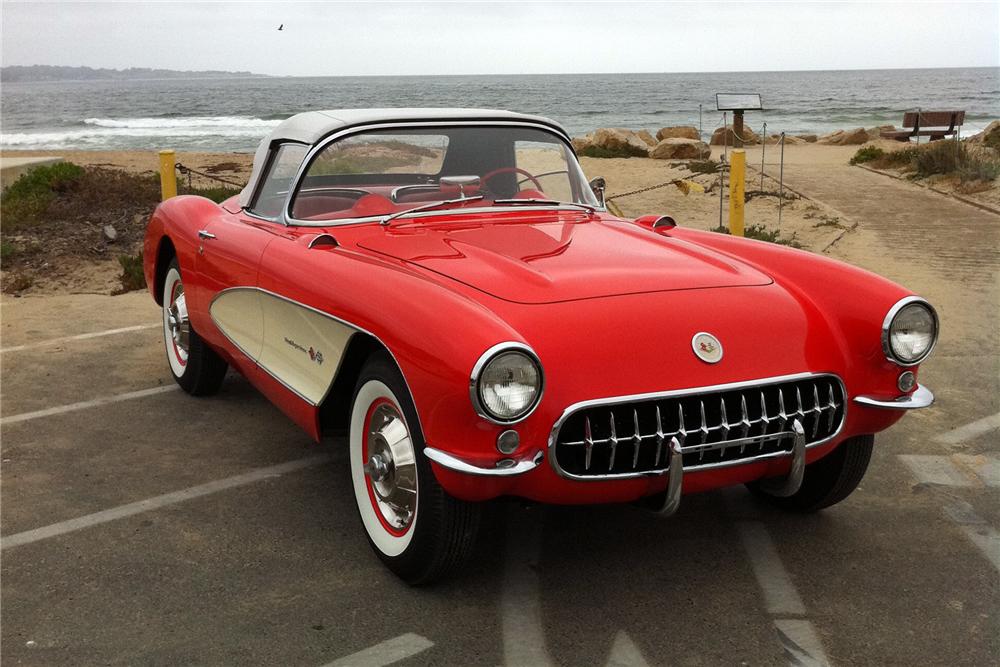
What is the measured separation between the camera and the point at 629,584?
332 cm

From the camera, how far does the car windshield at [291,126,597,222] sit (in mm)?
4477

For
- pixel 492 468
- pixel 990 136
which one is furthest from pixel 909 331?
pixel 990 136

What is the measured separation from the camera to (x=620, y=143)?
24.2m

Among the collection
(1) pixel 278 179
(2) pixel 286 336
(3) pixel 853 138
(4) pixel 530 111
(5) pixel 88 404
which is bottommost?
(4) pixel 530 111

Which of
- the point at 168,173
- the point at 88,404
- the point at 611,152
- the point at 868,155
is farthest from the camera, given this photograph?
the point at 611,152

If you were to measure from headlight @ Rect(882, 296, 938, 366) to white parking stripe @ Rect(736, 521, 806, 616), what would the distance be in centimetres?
81

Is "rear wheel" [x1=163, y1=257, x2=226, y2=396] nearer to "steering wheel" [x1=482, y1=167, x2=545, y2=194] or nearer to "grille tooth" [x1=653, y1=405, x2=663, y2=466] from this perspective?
"steering wheel" [x1=482, y1=167, x2=545, y2=194]

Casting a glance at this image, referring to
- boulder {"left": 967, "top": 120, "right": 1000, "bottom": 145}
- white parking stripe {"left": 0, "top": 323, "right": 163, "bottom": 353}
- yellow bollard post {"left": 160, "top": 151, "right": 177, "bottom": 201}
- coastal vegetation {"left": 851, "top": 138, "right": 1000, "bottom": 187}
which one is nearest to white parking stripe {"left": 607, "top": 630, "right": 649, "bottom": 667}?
white parking stripe {"left": 0, "top": 323, "right": 163, "bottom": 353}

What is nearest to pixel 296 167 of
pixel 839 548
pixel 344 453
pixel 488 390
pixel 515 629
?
pixel 344 453

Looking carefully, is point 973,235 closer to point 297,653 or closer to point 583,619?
point 583,619

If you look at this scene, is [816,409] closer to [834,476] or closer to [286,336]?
[834,476]

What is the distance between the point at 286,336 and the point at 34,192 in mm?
9359

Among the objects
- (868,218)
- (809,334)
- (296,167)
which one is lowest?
(868,218)

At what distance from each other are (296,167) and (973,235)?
8.08m
